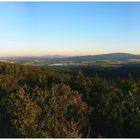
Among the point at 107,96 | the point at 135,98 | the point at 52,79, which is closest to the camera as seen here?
the point at 135,98

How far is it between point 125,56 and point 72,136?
8770 cm

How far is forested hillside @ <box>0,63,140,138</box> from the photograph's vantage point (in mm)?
20078

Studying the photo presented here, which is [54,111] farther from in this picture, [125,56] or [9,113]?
[125,56]

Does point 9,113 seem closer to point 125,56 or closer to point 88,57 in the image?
point 88,57

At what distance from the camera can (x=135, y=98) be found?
31891 mm

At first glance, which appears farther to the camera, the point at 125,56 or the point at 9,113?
the point at 125,56

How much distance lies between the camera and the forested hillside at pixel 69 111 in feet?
65.9

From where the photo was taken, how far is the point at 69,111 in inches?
988

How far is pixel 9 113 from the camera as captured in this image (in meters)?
33.1

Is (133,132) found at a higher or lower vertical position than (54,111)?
lower

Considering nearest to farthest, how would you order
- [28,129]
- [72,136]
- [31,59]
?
[72,136], [28,129], [31,59]

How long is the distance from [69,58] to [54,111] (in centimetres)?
7292

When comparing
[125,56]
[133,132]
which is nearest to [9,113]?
[133,132]

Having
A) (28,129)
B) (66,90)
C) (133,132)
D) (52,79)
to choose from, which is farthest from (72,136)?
(52,79)
